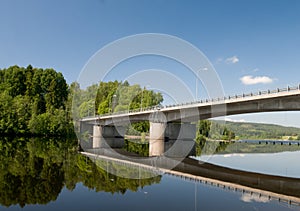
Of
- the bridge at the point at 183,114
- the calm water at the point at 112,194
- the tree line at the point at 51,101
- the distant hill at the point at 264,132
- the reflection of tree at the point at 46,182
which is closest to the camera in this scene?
the calm water at the point at 112,194

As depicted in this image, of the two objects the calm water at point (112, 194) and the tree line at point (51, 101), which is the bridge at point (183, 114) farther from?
the calm water at point (112, 194)

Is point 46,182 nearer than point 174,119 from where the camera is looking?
Yes

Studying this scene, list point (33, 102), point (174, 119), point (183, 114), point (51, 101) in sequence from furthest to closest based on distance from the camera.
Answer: point (51, 101) → point (33, 102) → point (174, 119) → point (183, 114)

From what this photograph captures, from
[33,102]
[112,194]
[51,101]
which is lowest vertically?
[112,194]

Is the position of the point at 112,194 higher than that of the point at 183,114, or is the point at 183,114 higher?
the point at 183,114

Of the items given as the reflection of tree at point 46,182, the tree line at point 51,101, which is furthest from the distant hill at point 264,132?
the reflection of tree at point 46,182

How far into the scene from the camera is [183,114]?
5072cm

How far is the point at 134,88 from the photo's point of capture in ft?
286

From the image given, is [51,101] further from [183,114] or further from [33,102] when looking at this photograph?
[183,114]

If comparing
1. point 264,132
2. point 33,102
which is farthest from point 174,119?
point 264,132

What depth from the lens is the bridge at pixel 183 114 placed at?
33.7 m

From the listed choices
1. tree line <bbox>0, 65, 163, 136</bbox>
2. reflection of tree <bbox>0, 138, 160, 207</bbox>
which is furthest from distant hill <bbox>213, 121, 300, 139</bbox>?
reflection of tree <bbox>0, 138, 160, 207</bbox>

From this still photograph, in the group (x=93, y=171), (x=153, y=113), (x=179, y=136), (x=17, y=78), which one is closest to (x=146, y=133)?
(x=179, y=136)

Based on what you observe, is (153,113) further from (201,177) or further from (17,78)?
(17,78)
